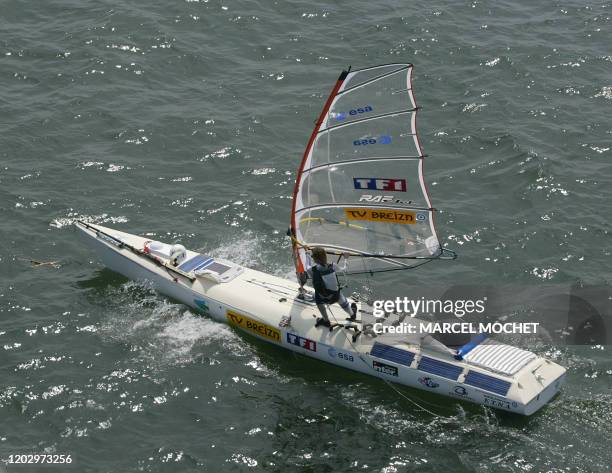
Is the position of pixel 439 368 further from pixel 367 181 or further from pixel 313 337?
pixel 367 181

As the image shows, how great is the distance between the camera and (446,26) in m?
37.7

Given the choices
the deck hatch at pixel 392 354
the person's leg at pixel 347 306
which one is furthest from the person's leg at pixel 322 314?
the deck hatch at pixel 392 354

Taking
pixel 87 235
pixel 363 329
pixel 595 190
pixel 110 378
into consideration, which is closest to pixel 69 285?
pixel 87 235

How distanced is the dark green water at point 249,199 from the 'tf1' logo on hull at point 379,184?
440cm

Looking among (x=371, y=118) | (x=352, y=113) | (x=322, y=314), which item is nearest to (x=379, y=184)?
(x=371, y=118)

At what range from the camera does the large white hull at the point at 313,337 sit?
20672 millimetres

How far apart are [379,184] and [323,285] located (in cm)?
293

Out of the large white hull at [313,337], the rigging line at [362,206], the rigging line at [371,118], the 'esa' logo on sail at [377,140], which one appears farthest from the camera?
the rigging line at [362,206]

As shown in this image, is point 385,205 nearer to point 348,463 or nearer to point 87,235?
point 348,463

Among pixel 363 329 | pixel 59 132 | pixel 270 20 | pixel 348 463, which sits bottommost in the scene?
pixel 348 463

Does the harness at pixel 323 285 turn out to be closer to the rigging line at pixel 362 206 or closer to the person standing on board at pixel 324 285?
the person standing on board at pixel 324 285

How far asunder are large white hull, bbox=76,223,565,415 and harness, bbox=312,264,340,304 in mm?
984

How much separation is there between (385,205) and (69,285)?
9.88 m

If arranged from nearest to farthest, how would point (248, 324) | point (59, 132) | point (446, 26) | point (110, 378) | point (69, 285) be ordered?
point (110, 378) → point (248, 324) → point (69, 285) → point (59, 132) → point (446, 26)
